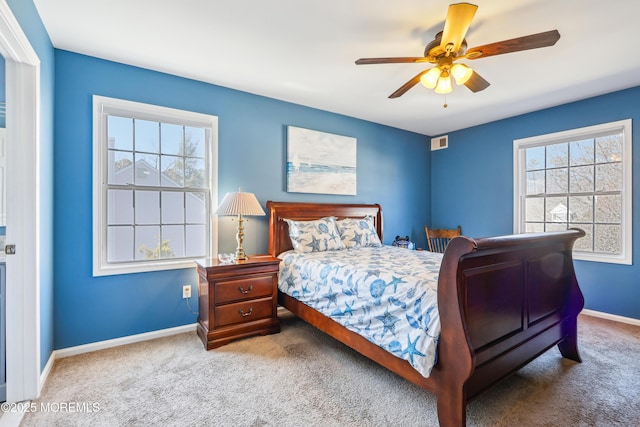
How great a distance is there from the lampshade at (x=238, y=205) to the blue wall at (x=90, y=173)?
1.06 feet

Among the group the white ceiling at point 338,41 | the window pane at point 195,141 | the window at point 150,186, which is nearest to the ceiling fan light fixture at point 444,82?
the white ceiling at point 338,41

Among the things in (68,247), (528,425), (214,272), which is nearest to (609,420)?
(528,425)

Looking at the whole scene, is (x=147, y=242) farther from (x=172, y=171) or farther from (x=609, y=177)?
(x=609, y=177)

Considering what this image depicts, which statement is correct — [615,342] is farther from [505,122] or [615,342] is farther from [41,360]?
[41,360]

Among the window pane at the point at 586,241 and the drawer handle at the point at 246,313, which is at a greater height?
the window pane at the point at 586,241

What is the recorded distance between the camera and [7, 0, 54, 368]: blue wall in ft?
6.45

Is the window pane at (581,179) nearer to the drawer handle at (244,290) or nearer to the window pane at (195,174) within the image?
the drawer handle at (244,290)

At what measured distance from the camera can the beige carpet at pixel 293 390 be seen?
1.70 m

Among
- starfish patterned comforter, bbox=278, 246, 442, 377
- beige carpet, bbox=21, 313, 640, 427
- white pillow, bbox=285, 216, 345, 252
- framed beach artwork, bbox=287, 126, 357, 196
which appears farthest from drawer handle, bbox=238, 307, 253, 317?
framed beach artwork, bbox=287, 126, 357, 196

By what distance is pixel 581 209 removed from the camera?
3.58m

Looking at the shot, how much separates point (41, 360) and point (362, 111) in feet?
12.8

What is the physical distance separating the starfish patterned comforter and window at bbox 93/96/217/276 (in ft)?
3.47

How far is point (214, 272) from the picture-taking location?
8.38 feet

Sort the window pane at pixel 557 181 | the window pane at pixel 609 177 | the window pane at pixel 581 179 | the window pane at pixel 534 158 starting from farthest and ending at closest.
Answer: the window pane at pixel 534 158, the window pane at pixel 557 181, the window pane at pixel 581 179, the window pane at pixel 609 177
